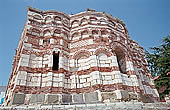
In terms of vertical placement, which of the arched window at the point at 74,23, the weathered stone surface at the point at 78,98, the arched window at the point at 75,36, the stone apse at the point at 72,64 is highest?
the arched window at the point at 74,23

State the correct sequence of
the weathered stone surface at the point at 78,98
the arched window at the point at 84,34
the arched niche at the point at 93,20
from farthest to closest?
the arched niche at the point at 93,20, the arched window at the point at 84,34, the weathered stone surface at the point at 78,98

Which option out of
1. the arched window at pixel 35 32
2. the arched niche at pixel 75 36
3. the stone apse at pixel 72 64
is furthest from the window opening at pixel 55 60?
the arched window at pixel 35 32

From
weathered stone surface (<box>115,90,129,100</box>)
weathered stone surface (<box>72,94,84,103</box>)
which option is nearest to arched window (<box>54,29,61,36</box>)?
weathered stone surface (<box>72,94,84,103</box>)

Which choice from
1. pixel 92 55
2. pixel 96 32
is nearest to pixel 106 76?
pixel 92 55

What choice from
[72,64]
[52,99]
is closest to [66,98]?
[52,99]

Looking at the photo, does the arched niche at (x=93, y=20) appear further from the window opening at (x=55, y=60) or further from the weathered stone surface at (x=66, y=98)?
the weathered stone surface at (x=66, y=98)

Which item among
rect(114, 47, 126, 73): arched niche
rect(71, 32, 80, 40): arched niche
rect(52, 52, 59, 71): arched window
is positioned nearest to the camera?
rect(52, 52, 59, 71): arched window

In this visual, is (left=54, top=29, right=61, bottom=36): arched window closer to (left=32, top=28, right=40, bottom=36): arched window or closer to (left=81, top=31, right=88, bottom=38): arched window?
(left=32, top=28, right=40, bottom=36): arched window

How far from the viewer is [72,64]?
402 inches

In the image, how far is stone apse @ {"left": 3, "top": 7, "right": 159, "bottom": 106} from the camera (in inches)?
334

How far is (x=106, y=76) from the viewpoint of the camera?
9.36 metres

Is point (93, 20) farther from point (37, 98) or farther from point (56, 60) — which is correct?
point (37, 98)

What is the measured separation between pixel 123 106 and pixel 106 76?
3374mm

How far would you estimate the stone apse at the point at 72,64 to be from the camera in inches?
334
